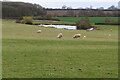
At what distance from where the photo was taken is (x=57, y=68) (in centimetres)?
1060

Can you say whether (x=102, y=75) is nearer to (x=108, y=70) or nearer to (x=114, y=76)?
(x=114, y=76)

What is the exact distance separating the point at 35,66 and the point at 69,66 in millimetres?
1296

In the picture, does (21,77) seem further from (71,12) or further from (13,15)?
(71,12)

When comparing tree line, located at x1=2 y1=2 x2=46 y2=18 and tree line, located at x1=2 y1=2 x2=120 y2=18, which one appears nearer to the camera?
tree line, located at x1=2 y1=2 x2=120 y2=18

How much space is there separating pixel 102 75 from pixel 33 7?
10476cm

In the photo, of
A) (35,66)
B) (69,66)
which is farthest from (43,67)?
(69,66)

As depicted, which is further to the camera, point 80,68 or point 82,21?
point 82,21

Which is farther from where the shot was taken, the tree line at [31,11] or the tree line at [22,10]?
the tree line at [22,10]

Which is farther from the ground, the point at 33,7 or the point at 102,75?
the point at 33,7

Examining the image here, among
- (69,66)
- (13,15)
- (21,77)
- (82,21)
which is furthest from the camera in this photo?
(13,15)

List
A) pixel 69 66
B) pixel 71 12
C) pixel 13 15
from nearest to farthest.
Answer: pixel 69 66, pixel 13 15, pixel 71 12

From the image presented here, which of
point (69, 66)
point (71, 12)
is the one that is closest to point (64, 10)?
point (71, 12)

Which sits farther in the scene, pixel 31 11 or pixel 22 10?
pixel 31 11

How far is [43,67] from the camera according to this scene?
10.8m
